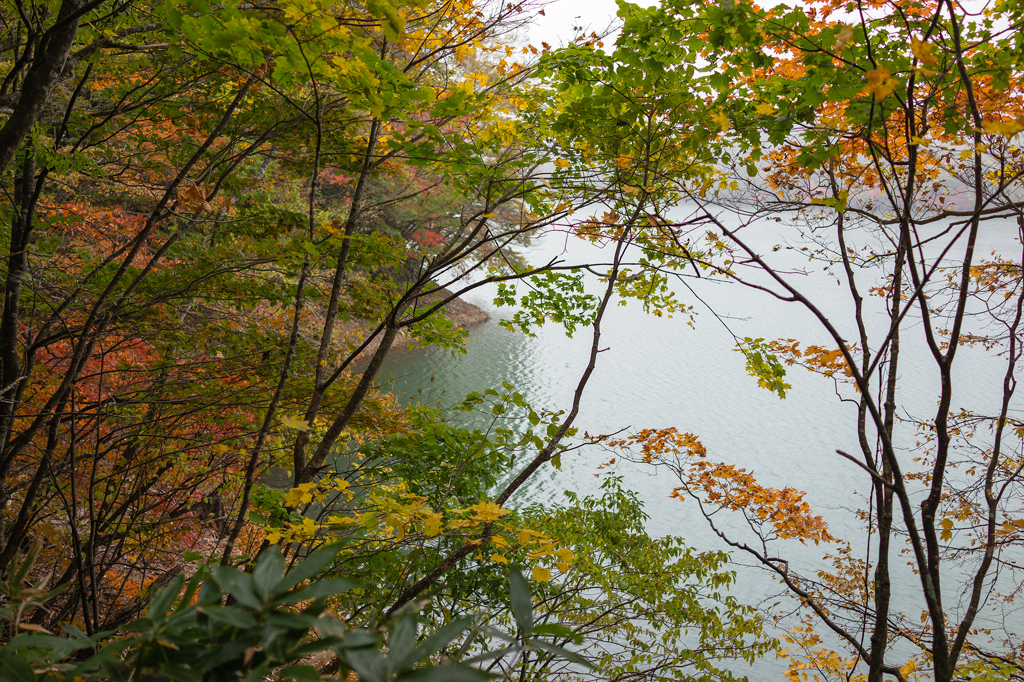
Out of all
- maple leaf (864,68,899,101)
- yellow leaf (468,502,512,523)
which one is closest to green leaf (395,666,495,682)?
maple leaf (864,68,899,101)

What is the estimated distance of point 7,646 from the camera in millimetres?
631

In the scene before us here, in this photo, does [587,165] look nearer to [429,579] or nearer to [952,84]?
[952,84]

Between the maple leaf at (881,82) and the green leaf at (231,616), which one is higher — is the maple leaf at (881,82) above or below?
above

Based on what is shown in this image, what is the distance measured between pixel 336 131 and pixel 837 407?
12515mm

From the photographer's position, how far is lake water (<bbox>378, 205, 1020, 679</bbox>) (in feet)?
31.1

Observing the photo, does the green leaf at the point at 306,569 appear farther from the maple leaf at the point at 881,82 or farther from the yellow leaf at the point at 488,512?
the yellow leaf at the point at 488,512

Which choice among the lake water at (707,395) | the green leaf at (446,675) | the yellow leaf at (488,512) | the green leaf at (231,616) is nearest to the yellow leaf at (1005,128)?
the green leaf at (446,675)

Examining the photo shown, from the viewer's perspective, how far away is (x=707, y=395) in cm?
1331

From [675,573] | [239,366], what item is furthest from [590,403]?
[239,366]

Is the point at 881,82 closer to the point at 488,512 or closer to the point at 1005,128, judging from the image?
the point at 1005,128

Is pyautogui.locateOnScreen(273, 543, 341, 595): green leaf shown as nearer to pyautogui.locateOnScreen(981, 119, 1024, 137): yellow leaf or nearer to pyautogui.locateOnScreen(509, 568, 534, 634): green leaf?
pyautogui.locateOnScreen(509, 568, 534, 634): green leaf

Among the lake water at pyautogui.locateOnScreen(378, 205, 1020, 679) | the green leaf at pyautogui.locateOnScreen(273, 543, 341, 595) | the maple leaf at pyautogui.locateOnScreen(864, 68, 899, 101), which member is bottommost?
the green leaf at pyautogui.locateOnScreen(273, 543, 341, 595)

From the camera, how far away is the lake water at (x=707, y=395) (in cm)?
948

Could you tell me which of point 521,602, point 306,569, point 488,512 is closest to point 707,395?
point 488,512
